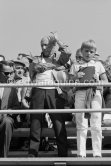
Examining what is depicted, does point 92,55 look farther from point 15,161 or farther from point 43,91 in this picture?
point 15,161

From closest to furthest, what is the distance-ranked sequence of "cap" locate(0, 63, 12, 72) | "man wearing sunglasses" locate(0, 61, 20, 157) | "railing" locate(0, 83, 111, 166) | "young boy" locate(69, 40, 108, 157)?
"railing" locate(0, 83, 111, 166), "young boy" locate(69, 40, 108, 157), "man wearing sunglasses" locate(0, 61, 20, 157), "cap" locate(0, 63, 12, 72)

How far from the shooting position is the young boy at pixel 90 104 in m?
6.22

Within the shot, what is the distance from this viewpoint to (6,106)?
273 inches

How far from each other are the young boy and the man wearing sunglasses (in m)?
0.96

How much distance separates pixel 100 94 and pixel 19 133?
129 cm

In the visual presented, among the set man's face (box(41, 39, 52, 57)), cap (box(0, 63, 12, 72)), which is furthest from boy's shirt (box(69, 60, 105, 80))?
cap (box(0, 63, 12, 72))

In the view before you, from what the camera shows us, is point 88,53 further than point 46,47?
No

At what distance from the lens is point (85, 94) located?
6.40 meters

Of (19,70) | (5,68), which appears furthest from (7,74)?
(19,70)

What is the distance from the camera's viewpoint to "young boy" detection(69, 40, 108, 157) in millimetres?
6223

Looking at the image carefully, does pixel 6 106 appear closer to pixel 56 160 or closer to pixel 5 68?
pixel 5 68

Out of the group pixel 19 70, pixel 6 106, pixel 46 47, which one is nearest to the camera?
pixel 46 47

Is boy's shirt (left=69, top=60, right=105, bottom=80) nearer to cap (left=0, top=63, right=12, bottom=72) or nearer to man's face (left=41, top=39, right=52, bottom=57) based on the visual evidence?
man's face (left=41, top=39, right=52, bottom=57)

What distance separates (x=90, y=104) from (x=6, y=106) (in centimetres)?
131
